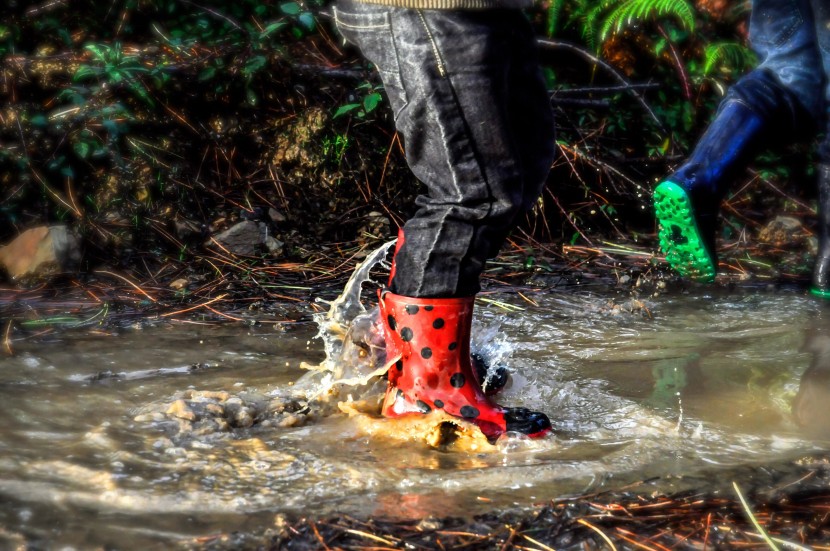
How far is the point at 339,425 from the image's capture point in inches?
92.5

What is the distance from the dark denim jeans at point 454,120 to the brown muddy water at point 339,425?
0.46 m

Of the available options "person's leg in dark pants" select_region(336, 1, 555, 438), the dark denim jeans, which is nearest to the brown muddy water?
"person's leg in dark pants" select_region(336, 1, 555, 438)

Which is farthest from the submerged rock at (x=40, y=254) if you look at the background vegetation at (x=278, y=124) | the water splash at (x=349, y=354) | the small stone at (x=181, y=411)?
the small stone at (x=181, y=411)

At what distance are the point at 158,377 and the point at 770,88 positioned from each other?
2.31 meters

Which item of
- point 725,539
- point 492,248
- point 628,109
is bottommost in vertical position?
point 725,539

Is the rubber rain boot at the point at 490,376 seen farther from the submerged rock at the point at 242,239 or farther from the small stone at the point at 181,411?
the submerged rock at the point at 242,239

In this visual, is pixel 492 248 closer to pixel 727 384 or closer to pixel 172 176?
pixel 727 384

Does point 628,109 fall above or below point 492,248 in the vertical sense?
above

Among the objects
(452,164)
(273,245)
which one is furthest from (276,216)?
(452,164)

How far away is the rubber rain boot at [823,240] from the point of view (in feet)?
10.9

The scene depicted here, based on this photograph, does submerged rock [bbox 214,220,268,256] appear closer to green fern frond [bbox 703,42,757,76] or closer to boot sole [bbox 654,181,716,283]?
boot sole [bbox 654,181,716,283]

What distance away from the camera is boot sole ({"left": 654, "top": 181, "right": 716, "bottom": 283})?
301cm

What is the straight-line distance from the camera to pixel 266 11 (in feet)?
14.9

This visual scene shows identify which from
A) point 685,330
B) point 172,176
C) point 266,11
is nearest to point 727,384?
point 685,330
